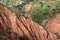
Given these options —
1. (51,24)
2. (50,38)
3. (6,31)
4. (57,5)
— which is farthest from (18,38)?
(57,5)

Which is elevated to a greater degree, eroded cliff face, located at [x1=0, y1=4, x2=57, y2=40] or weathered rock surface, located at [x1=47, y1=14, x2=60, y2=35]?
eroded cliff face, located at [x1=0, y1=4, x2=57, y2=40]

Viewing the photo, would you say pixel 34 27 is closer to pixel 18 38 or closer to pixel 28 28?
pixel 28 28

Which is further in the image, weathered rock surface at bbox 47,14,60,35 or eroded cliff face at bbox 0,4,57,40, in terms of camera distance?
weathered rock surface at bbox 47,14,60,35

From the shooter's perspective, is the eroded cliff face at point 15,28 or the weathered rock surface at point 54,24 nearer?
the eroded cliff face at point 15,28

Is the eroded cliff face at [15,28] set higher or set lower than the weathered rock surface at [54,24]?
higher

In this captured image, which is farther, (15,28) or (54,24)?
(54,24)

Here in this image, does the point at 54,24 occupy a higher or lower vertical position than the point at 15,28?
lower

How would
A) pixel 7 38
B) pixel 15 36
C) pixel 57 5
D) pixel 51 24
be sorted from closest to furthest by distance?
1. pixel 7 38
2. pixel 15 36
3. pixel 51 24
4. pixel 57 5

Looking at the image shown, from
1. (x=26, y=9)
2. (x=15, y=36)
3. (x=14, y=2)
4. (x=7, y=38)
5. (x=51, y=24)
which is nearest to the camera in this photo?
(x=7, y=38)
